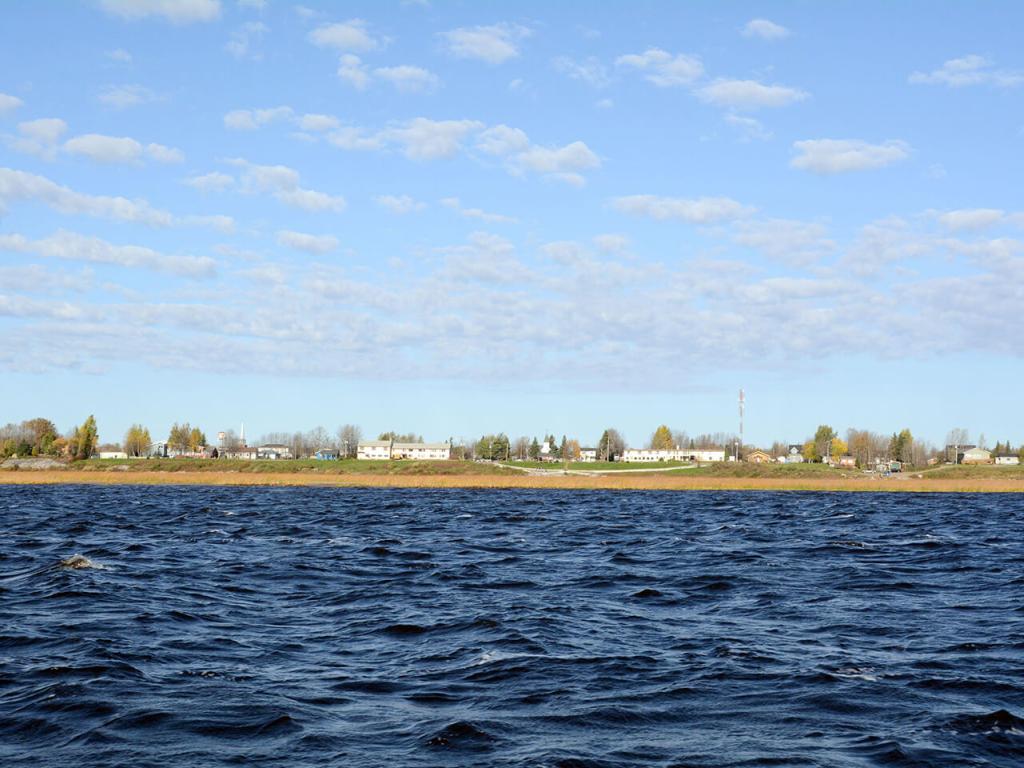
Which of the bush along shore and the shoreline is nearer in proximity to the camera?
the shoreline

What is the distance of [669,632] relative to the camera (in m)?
20.1

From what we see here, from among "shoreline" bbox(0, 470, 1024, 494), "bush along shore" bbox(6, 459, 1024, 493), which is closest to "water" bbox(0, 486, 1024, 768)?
"shoreline" bbox(0, 470, 1024, 494)

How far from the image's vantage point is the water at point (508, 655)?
12125 mm

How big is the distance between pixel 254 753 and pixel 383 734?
1.69m

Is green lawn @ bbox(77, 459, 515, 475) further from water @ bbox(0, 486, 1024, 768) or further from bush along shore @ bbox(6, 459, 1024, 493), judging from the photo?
water @ bbox(0, 486, 1024, 768)

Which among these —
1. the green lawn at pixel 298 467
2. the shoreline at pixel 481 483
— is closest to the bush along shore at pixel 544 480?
the shoreline at pixel 481 483

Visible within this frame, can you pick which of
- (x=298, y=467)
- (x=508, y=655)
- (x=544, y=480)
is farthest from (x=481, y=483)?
(x=508, y=655)

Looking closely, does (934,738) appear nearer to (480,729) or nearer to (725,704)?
(725,704)

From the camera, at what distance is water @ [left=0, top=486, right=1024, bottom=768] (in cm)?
1212

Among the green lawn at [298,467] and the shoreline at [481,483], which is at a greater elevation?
the green lawn at [298,467]

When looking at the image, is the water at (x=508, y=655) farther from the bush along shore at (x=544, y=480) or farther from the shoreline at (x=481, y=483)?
the bush along shore at (x=544, y=480)

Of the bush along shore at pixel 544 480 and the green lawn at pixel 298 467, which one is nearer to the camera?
the bush along shore at pixel 544 480

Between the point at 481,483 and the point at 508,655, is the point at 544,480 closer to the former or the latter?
the point at 481,483

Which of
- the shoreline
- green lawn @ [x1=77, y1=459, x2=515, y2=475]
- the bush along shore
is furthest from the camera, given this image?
green lawn @ [x1=77, y1=459, x2=515, y2=475]
